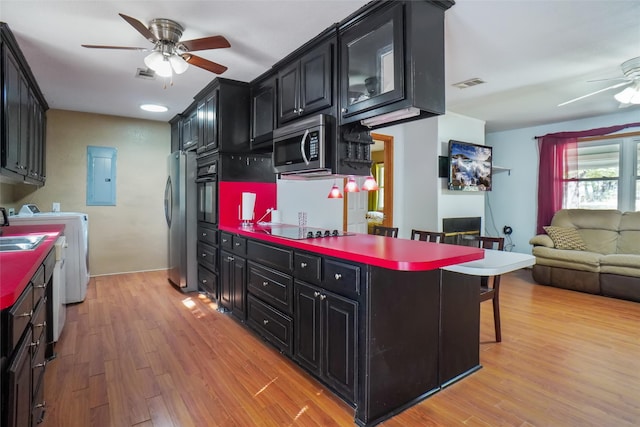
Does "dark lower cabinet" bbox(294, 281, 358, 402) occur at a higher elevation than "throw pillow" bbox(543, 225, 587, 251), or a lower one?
lower

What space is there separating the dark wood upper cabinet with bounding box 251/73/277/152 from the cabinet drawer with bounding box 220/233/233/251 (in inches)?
40.6

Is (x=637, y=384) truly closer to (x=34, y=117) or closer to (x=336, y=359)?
(x=336, y=359)

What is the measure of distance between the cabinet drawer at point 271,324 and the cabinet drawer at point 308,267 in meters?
0.37

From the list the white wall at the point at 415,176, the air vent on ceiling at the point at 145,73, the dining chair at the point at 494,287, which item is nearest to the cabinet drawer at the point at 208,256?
the air vent on ceiling at the point at 145,73

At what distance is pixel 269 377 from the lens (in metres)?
2.28

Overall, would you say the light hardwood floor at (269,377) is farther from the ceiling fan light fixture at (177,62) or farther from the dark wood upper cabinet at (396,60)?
the ceiling fan light fixture at (177,62)

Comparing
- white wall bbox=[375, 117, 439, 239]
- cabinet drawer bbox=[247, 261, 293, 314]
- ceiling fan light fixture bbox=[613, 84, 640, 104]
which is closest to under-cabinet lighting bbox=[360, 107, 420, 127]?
cabinet drawer bbox=[247, 261, 293, 314]

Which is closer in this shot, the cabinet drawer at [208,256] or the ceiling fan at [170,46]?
the ceiling fan at [170,46]

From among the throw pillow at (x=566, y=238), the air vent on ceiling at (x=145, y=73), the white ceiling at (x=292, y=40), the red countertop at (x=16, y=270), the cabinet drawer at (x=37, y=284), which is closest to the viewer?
the red countertop at (x=16, y=270)

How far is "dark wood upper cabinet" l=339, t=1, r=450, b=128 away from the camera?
6.45ft

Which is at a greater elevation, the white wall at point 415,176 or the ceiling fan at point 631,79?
the ceiling fan at point 631,79

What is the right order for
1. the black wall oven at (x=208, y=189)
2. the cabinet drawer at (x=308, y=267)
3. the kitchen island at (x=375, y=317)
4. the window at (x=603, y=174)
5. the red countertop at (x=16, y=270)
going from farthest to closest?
the window at (x=603, y=174), the black wall oven at (x=208, y=189), the cabinet drawer at (x=308, y=267), the kitchen island at (x=375, y=317), the red countertop at (x=16, y=270)

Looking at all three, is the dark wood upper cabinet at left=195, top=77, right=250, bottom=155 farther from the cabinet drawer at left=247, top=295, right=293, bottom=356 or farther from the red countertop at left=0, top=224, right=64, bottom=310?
the red countertop at left=0, top=224, right=64, bottom=310

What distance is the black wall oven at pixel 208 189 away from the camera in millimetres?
3830
